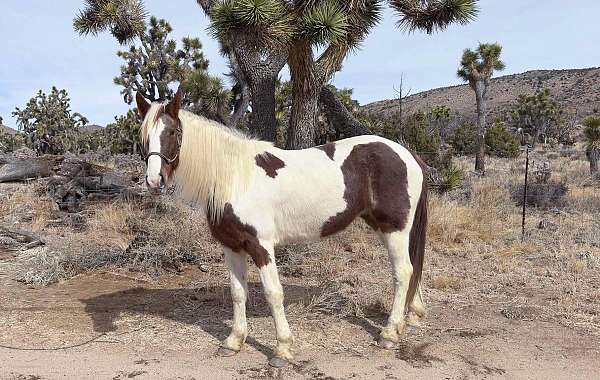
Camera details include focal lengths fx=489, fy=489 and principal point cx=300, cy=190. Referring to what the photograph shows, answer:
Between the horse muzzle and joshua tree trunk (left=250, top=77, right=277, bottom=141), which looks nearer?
the horse muzzle

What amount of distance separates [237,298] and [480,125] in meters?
18.3

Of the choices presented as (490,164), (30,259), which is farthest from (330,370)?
(490,164)

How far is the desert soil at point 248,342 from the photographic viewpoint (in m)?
3.80

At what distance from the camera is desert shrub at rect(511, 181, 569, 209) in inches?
462

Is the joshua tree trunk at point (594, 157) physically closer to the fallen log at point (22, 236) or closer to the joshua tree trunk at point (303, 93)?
the joshua tree trunk at point (303, 93)

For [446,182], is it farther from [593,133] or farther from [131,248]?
[593,133]

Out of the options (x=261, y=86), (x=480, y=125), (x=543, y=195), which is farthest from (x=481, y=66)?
(x=261, y=86)

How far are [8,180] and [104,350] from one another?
9.00 meters

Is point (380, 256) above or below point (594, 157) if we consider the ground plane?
below

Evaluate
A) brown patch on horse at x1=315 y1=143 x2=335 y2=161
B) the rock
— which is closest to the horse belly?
brown patch on horse at x1=315 y1=143 x2=335 y2=161

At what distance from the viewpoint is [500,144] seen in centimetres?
2748

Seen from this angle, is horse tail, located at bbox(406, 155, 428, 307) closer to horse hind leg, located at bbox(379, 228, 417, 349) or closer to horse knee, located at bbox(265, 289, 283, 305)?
horse hind leg, located at bbox(379, 228, 417, 349)

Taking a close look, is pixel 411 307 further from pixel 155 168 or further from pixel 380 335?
pixel 155 168

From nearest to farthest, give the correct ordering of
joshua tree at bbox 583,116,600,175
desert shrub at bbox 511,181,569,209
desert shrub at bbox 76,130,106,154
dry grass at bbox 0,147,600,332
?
dry grass at bbox 0,147,600,332
desert shrub at bbox 511,181,569,209
joshua tree at bbox 583,116,600,175
desert shrub at bbox 76,130,106,154
